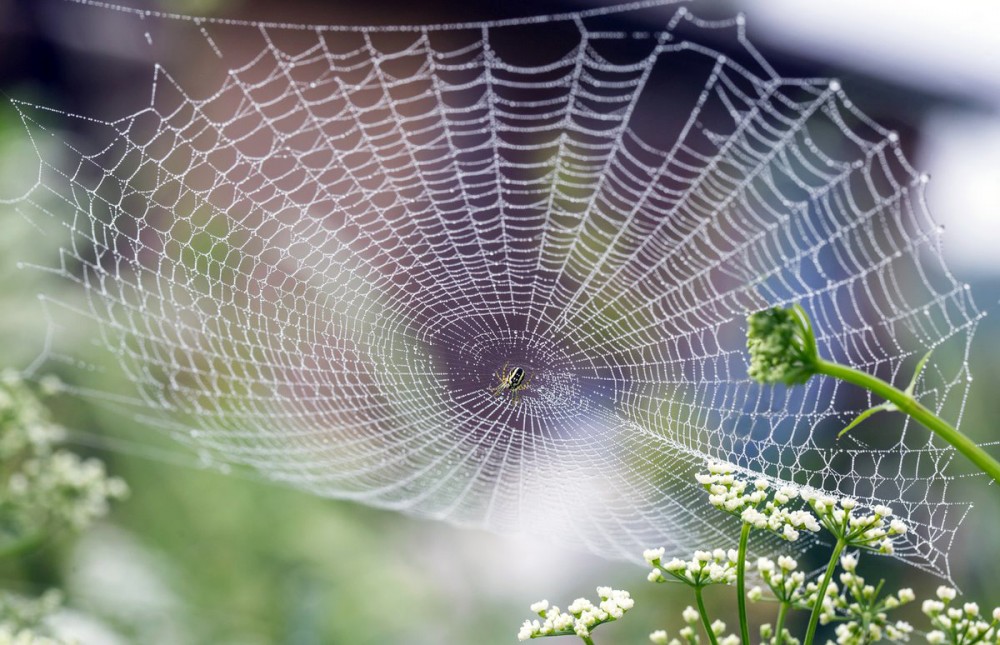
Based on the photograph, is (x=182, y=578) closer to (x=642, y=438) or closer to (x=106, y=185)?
(x=642, y=438)

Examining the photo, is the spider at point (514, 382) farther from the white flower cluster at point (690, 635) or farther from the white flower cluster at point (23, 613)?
the white flower cluster at point (690, 635)

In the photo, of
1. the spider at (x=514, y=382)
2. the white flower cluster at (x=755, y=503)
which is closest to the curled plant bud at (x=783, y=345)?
the white flower cluster at (x=755, y=503)

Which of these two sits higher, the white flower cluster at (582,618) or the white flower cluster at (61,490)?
the white flower cluster at (61,490)

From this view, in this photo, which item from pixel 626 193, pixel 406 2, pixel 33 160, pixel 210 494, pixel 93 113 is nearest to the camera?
pixel 33 160

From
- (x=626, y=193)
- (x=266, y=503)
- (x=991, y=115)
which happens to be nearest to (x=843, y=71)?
(x=991, y=115)

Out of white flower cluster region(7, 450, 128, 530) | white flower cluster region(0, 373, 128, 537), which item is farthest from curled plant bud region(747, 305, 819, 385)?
white flower cluster region(7, 450, 128, 530)

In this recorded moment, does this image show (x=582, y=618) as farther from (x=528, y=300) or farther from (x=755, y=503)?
(x=528, y=300)
